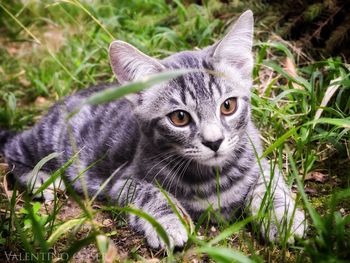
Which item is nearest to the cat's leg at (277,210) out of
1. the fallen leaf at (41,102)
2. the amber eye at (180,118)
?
the amber eye at (180,118)

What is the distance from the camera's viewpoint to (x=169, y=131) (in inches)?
85.8

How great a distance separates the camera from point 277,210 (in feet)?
7.23

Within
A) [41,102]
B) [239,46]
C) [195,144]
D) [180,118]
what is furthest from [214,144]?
[41,102]

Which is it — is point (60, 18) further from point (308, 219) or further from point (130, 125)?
point (308, 219)

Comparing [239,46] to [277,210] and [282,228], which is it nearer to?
[277,210]

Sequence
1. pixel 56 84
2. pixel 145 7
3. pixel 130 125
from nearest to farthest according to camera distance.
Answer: pixel 130 125 < pixel 56 84 < pixel 145 7

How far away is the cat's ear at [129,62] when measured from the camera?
86.8 inches

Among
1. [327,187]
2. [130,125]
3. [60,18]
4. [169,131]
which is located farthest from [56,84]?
[327,187]

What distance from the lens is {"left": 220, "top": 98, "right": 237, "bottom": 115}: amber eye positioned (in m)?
2.17

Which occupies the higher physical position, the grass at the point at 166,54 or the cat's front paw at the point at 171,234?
the grass at the point at 166,54

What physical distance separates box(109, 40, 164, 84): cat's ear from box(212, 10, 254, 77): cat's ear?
36 cm

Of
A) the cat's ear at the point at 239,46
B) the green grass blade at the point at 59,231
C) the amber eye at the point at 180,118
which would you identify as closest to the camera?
the green grass blade at the point at 59,231

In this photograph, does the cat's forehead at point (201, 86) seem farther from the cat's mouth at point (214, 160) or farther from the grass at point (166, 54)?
the grass at point (166, 54)

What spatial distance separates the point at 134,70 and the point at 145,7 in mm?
2660
